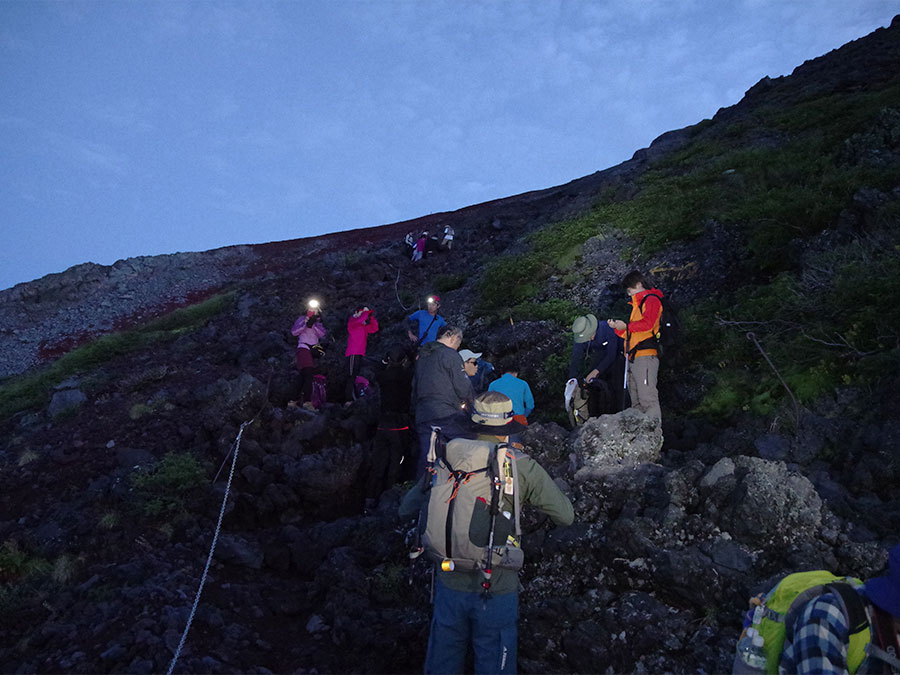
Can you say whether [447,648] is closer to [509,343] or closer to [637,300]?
[637,300]

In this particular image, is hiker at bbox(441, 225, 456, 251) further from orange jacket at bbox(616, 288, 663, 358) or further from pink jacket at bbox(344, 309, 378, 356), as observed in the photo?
orange jacket at bbox(616, 288, 663, 358)

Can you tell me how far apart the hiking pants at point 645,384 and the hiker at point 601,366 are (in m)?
0.66

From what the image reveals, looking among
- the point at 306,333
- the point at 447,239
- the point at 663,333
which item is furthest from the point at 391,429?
the point at 447,239

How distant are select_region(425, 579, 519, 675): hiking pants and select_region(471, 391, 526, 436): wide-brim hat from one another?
1037 millimetres

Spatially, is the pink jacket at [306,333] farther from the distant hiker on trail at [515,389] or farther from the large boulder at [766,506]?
the large boulder at [766,506]

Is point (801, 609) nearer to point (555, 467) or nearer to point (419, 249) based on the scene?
point (555, 467)

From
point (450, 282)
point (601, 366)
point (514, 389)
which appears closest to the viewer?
point (514, 389)

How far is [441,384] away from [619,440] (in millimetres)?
1979

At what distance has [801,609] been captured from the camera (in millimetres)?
2643

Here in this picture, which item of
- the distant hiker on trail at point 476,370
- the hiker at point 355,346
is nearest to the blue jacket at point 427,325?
the distant hiker on trail at point 476,370

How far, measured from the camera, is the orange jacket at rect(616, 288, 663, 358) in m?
6.89

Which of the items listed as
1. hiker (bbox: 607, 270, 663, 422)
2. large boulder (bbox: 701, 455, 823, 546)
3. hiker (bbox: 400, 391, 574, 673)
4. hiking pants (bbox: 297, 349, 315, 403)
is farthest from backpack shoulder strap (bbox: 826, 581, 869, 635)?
hiking pants (bbox: 297, 349, 315, 403)

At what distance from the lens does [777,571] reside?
460 centimetres

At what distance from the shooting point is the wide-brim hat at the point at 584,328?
8031mm
